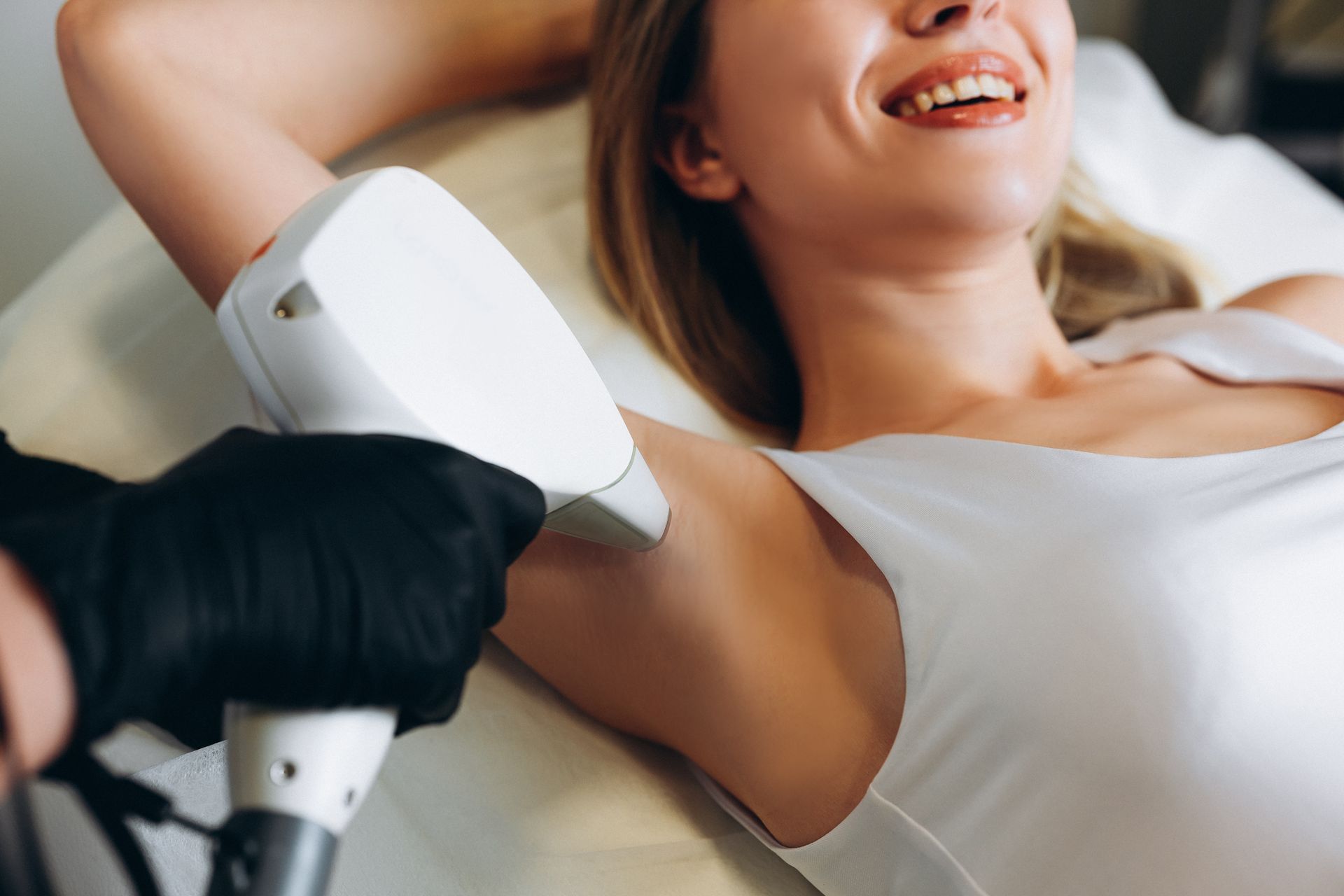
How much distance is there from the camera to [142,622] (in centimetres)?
35

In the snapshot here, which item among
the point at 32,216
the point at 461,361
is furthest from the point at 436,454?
the point at 32,216

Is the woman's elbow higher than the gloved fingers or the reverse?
higher

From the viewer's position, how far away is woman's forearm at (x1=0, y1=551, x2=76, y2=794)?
323mm

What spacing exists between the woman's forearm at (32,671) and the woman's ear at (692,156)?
2.42 ft

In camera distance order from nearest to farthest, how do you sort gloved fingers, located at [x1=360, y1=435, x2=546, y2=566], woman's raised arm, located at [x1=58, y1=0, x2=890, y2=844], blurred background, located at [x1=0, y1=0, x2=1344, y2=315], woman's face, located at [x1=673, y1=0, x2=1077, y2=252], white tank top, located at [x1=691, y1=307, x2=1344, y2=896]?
gloved fingers, located at [x1=360, y1=435, x2=546, y2=566], white tank top, located at [x1=691, y1=307, x2=1344, y2=896], woman's raised arm, located at [x1=58, y1=0, x2=890, y2=844], woman's face, located at [x1=673, y1=0, x2=1077, y2=252], blurred background, located at [x1=0, y1=0, x2=1344, y2=315]

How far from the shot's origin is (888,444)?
2.58 feet

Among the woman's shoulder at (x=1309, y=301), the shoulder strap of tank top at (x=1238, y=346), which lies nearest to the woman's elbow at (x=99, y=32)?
the shoulder strap of tank top at (x=1238, y=346)

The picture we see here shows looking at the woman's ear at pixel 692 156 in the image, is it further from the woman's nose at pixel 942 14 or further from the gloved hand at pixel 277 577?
the gloved hand at pixel 277 577

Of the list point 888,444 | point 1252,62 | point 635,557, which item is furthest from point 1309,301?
point 1252,62

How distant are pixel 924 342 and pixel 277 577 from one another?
0.66 metres

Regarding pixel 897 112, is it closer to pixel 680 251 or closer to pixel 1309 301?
pixel 680 251

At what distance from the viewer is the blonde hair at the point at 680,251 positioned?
3.18 feet

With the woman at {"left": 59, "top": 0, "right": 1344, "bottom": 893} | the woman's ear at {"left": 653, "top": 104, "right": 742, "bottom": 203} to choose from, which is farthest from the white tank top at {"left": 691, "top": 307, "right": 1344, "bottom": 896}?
the woman's ear at {"left": 653, "top": 104, "right": 742, "bottom": 203}

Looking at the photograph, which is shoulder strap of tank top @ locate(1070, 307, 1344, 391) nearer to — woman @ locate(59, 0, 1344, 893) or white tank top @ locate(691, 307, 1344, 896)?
woman @ locate(59, 0, 1344, 893)
